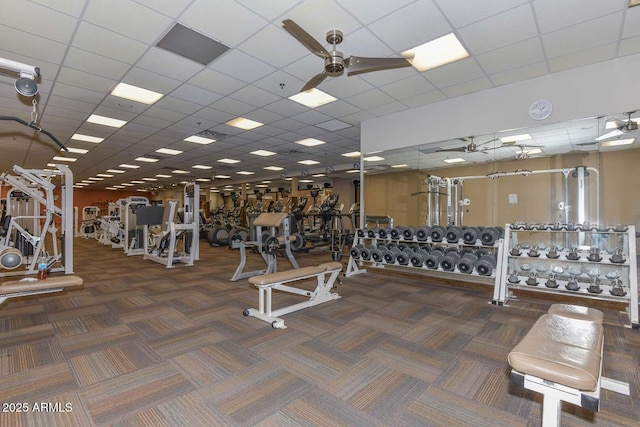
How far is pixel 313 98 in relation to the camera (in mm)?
4961

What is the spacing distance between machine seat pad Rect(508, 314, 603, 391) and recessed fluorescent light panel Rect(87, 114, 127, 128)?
702 centimetres

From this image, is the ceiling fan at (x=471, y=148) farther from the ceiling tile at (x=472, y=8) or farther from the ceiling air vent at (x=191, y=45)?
the ceiling air vent at (x=191, y=45)

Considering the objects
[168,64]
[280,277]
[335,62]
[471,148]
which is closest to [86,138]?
[168,64]

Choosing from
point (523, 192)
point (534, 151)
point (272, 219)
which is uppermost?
point (534, 151)

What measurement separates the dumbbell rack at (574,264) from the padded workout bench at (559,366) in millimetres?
2212

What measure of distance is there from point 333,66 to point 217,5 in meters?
1.16

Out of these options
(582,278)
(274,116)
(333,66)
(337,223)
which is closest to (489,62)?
(333,66)

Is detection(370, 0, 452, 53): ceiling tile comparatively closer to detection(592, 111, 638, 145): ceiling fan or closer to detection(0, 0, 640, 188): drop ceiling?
detection(0, 0, 640, 188): drop ceiling

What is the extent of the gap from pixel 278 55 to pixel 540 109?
3.45 m

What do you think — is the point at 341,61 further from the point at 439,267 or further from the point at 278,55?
the point at 439,267

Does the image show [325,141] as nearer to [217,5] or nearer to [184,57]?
[184,57]

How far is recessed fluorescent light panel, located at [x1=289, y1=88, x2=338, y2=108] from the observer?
15.6 feet

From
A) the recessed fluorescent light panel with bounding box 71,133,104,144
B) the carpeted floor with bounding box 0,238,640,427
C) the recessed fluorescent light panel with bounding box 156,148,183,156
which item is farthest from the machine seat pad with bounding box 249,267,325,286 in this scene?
the recessed fluorescent light panel with bounding box 156,148,183,156

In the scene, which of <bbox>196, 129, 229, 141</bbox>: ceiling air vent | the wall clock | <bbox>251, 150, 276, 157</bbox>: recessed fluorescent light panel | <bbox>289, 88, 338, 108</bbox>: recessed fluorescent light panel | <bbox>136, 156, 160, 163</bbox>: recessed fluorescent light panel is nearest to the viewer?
the wall clock
